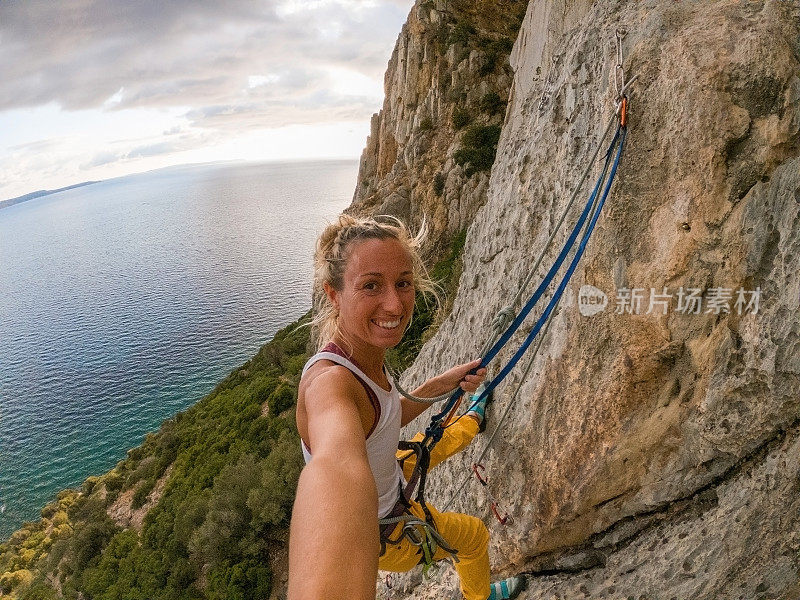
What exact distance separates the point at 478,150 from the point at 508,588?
22.0 m

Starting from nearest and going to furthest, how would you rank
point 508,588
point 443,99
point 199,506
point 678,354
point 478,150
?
point 678,354, point 508,588, point 199,506, point 478,150, point 443,99

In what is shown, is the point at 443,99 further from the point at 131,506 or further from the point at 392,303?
the point at 131,506

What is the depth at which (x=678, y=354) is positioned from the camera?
2.81m

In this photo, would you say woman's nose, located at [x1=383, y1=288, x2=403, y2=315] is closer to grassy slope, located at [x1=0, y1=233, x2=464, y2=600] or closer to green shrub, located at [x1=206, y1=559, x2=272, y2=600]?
grassy slope, located at [x1=0, y1=233, x2=464, y2=600]

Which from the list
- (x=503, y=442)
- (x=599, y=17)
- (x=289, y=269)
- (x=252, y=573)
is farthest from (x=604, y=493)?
(x=289, y=269)

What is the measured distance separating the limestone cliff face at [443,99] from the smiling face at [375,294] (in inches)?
802

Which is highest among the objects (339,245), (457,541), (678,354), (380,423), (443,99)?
(443,99)

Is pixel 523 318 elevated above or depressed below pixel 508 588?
above

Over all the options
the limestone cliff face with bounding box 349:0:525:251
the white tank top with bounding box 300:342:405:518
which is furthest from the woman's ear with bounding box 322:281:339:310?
the limestone cliff face with bounding box 349:0:525:251

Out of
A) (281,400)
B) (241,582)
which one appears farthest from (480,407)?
(281,400)

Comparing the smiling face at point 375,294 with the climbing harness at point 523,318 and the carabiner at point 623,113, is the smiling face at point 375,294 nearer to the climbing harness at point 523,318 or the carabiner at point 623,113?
the climbing harness at point 523,318

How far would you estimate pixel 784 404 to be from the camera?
7.76 ft

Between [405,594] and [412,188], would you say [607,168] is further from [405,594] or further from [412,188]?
[412,188]

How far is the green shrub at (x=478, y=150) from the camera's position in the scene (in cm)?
2280
